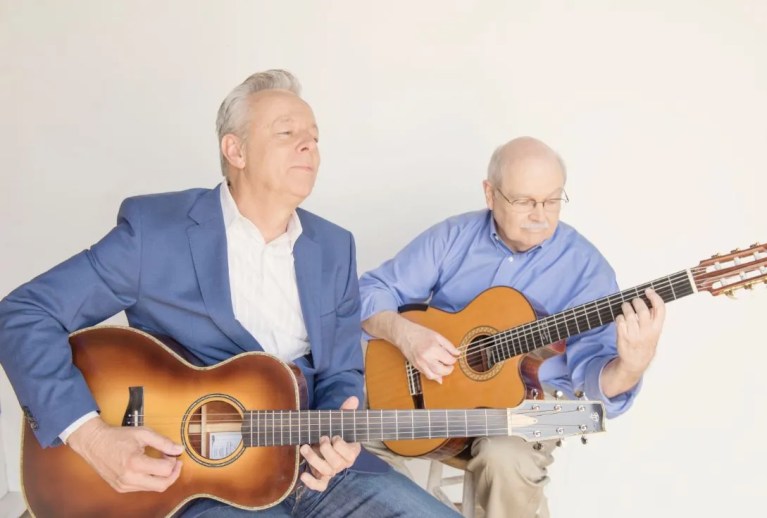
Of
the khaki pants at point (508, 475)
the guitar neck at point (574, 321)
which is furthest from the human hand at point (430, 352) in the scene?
the khaki pants at point (508, 475)

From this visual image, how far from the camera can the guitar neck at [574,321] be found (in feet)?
6.54

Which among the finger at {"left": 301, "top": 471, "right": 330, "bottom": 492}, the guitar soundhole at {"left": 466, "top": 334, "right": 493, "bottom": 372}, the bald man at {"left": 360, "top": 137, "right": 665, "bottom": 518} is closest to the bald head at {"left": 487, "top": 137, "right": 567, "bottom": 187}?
the bald man at {"left": 360, "top": 137, "right": 665, "bottom": 518}

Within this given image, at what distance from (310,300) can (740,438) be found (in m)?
1.97

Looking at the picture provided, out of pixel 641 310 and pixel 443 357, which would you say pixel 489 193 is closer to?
pixel 443 357

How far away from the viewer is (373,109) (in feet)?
9.68

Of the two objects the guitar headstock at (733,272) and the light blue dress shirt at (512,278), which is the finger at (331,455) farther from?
the guitar headstock at (733,272)

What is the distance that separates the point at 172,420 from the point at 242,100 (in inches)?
33.4

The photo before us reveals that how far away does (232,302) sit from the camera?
1961 millimetres

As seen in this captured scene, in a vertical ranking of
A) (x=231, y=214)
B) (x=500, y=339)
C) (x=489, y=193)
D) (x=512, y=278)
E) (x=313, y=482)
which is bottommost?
(x=313, y=482)

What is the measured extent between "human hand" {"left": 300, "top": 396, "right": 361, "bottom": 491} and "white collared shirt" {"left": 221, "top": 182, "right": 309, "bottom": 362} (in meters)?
0.33

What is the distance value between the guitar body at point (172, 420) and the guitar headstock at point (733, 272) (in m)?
1.08

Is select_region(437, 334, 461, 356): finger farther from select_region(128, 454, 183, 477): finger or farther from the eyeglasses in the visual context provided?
select_region(128, 454, 183, 477): finger

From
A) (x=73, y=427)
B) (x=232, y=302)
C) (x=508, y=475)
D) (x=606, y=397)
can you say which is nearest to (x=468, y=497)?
(x=508, y=475)

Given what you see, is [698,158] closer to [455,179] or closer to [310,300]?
[455,179]
